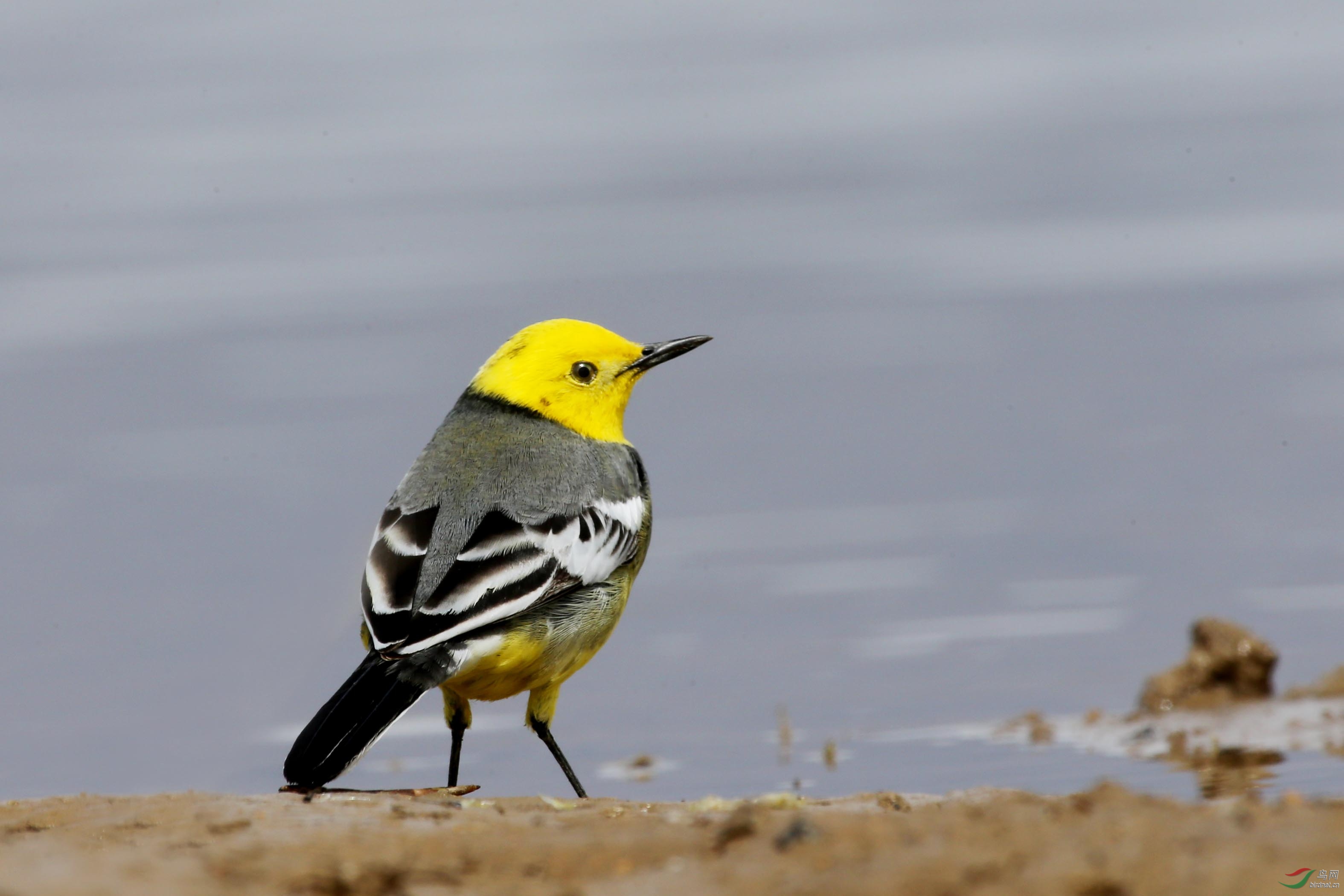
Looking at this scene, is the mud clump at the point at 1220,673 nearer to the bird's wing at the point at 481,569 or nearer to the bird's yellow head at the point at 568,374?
the bird's yellow head at the point at 568,374

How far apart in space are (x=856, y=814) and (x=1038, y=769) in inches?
173

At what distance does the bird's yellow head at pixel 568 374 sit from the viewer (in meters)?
8.52

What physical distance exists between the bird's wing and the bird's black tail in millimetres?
164

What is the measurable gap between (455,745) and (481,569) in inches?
43.9

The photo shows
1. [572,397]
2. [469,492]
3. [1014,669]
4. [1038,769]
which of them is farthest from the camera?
[1014,669]

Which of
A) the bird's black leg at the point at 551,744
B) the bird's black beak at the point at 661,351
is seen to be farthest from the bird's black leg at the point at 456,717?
the bird's black beak at the point at 661,351

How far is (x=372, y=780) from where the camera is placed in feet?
33.4

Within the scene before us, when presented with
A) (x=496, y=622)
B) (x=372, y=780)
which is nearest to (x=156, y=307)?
(x=372, y=780)

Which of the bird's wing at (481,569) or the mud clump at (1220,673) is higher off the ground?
the bird's wing at (481,569)

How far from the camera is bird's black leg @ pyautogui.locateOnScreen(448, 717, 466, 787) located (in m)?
7.67

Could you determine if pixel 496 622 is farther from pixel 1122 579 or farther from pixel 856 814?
pixel 1122 579

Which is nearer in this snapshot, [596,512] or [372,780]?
[596,512]

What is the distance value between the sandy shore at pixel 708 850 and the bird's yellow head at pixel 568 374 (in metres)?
2.93

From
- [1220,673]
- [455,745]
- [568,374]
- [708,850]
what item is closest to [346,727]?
[455,745]
